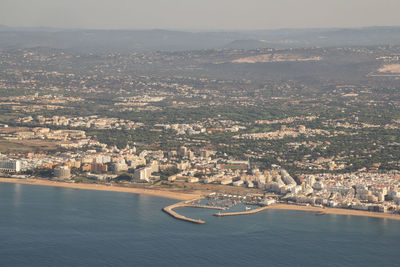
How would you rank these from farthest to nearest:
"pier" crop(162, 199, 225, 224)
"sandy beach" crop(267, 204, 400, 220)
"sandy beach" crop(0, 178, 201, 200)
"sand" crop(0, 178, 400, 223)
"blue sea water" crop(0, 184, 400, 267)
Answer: "sandy beach" crop(0, 178, 201, 200), "sand" crop(0, 178, 400, 223), "sandy beach" crop(267, 204, 400, 220), "pier" crop(162, 199, 225, 224), "blue sea water" crop(0, 184, 400, 267)

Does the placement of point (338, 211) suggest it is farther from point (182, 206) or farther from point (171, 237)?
point (171, 237)

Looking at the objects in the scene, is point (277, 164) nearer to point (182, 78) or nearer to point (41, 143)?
point (41, 143)

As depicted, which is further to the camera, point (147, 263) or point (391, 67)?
point (391, 67)

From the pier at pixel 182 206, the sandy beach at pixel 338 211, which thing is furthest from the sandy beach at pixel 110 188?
the sandy beach at pixel 338 211

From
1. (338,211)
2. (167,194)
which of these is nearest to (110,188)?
(167,194)

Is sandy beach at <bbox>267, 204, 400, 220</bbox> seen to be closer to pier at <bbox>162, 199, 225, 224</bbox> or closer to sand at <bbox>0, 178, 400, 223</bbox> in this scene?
sand at <bbox>0, 178, 400, 223</bbox>

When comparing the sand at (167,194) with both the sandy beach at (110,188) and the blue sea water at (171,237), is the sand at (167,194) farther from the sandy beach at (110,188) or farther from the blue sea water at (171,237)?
the blue sea water at (171,237)

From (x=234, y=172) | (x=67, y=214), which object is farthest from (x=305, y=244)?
(x=234, y=172)

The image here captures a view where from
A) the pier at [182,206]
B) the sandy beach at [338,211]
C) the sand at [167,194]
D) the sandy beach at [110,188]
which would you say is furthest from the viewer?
the sandy beach at [110,188]

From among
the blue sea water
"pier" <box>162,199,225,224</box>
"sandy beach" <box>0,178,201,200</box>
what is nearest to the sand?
"sandy beach" <box>0,178,201,200</box>
